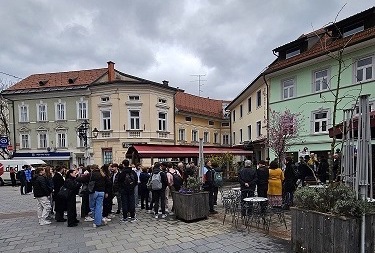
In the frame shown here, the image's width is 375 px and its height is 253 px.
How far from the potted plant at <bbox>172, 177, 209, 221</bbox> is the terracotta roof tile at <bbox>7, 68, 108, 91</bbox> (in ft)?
87.0

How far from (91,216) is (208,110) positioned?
32.7 meters

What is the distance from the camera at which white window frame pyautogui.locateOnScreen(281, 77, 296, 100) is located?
19.6m

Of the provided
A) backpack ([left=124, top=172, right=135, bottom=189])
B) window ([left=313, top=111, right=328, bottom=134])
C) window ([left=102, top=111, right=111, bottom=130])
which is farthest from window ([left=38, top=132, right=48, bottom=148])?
window ([left=313, top=111, right=328, bottom=134])

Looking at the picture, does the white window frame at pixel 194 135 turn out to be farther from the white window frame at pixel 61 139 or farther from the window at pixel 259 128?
the white window frame at pixel 61 139

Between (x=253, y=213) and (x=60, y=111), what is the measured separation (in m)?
30.0

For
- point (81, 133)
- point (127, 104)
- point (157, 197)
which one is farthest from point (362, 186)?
point (127, 104)

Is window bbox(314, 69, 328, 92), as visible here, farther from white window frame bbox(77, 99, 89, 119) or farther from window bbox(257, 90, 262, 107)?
white window frame bbox(77, 99, 89, 119)

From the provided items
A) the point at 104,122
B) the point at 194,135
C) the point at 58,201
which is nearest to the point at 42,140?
the point at 104,122

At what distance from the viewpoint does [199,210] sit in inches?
312

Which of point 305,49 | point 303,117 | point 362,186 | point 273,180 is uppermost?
point 305,49

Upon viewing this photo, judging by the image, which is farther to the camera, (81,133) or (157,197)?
(81,133)

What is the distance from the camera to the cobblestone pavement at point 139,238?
5.73 meters

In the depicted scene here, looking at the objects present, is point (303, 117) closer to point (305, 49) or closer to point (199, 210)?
point (305, 49)

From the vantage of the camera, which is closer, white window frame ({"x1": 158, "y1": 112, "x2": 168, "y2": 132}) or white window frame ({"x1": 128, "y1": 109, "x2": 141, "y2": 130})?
white window frame ({"x1": 128, "y1": 109, "x2": 141, "y2": 130})
